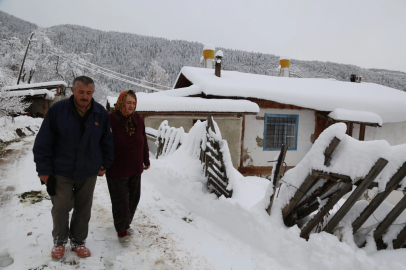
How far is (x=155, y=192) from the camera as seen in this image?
461 centimetres

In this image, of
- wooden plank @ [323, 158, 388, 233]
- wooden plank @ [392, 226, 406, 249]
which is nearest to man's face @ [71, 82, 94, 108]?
wooden plank @ [323, 158, 388, 233]

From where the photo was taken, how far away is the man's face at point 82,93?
228cm

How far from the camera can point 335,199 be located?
253 centimetres

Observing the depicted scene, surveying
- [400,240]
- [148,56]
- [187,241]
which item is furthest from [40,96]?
[148,56]

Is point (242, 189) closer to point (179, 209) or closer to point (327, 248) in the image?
point (179, 209)

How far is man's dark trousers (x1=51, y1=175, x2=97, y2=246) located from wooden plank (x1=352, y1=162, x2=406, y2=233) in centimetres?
284

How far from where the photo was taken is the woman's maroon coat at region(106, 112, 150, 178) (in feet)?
8.88

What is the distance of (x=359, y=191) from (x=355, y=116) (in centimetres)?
969

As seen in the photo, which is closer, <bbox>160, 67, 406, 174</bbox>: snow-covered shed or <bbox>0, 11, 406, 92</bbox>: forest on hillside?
<bbox>160, 67, 406, 174</bbox>: snow-covered shed

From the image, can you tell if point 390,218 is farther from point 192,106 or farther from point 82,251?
point 192,106

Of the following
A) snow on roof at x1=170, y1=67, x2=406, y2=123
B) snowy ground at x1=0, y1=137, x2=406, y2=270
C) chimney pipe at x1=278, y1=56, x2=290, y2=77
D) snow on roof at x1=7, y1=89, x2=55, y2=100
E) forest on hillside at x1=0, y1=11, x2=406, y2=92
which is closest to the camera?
snowy ground at x1=0, y1=137, x2=406, y2=270

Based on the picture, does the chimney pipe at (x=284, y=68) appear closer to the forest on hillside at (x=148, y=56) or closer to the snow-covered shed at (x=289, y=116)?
the snow-covered shed at (x=289, y=116)

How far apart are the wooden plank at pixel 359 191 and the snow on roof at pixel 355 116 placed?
29.3 ft

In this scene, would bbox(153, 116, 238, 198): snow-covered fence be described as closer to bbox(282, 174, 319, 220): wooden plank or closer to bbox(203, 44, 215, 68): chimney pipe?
bbox(282, 174, 319, 220): wooden plank
